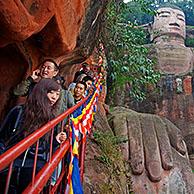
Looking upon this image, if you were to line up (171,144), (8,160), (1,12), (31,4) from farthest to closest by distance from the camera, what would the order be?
(171,144) < (31,4) < (1,12) < (8,160)

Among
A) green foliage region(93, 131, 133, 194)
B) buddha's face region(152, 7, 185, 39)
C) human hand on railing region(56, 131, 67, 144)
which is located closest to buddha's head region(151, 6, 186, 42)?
buddha's face region(152, 7, 185, 39)

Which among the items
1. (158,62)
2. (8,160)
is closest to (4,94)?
(8,160)

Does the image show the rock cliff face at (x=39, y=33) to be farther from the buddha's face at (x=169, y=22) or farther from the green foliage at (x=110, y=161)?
the buddha's face at (x=169, y=22)

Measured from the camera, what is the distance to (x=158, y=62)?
1659cm

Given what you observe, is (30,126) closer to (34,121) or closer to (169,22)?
(34,121)

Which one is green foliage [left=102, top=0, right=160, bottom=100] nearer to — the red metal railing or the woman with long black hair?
the woman with long black hair

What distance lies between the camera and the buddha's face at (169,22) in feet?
62.6

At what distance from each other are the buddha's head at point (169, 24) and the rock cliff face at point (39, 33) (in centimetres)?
1377

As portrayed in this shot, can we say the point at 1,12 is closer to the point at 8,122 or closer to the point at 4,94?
the point at 8,122

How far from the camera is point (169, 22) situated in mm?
19422

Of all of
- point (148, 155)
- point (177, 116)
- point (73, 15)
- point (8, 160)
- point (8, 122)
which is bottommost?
point (8, 160)

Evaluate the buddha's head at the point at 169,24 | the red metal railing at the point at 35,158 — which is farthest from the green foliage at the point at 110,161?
the buddha's head at the point at 169,24

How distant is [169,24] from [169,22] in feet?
0.52

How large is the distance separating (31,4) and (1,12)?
0.51m
